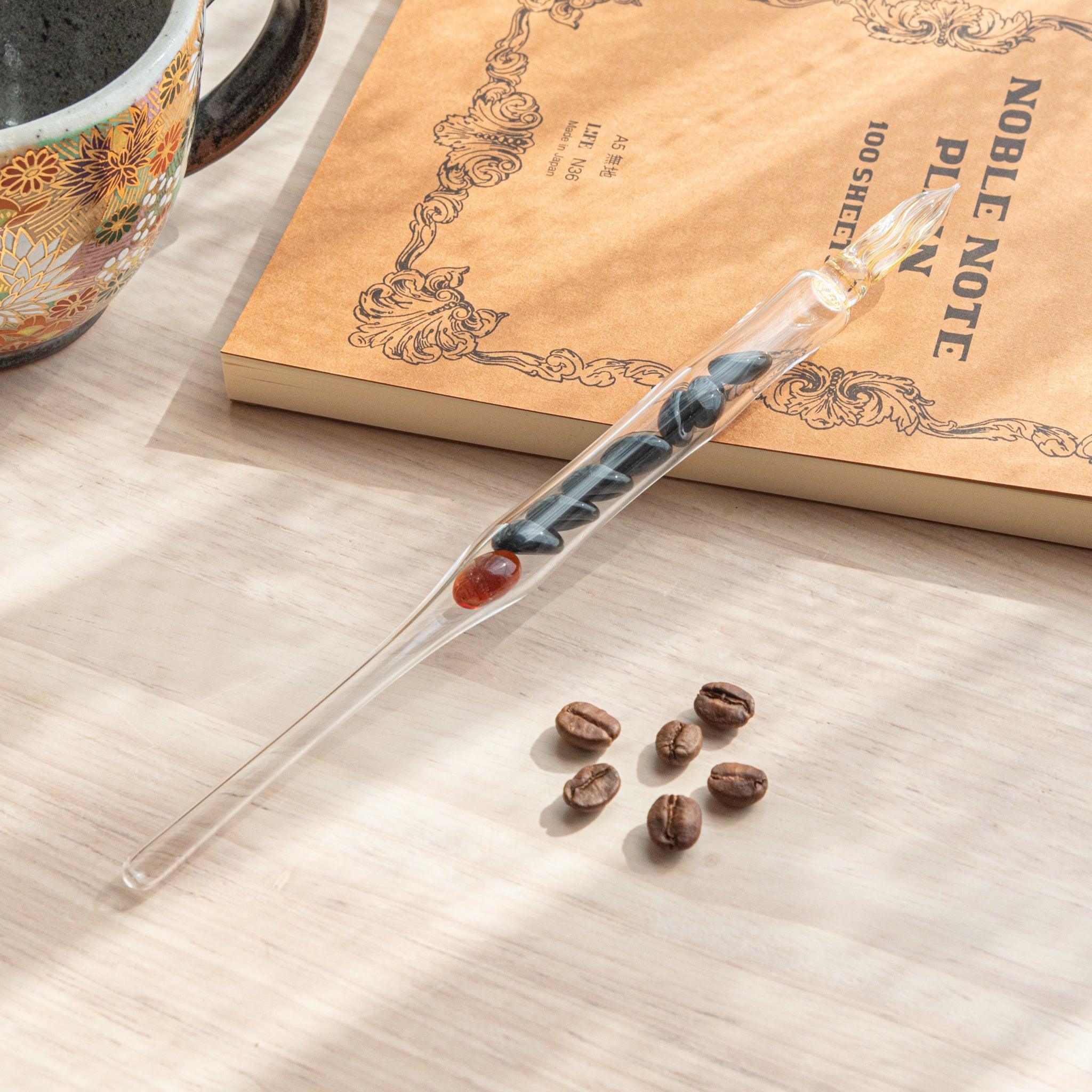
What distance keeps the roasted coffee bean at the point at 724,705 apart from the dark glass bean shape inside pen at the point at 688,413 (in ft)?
0.42

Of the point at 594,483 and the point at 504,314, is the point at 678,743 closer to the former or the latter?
the point at 594,483

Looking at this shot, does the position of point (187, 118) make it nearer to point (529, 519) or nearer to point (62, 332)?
point (62, 332)

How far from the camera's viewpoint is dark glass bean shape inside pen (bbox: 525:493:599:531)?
55cm

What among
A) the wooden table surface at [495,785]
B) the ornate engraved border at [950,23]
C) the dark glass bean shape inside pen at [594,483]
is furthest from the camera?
the ornate engraved border at [950,23]

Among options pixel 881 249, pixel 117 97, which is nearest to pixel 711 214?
pixel 881 249

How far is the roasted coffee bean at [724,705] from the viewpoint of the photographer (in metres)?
0.52

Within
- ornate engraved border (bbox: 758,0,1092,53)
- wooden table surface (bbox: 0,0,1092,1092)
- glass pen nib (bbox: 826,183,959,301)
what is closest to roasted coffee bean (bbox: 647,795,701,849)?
wooden table surface (bbox: 0,0,1092,1092)

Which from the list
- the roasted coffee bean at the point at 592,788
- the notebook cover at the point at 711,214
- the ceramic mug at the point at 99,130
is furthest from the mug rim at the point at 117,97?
the roasted coffee bean at the point at 592,788

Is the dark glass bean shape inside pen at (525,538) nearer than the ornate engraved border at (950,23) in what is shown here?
Yes

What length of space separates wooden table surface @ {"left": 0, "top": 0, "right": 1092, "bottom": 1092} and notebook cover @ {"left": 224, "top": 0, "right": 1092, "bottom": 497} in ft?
0.17

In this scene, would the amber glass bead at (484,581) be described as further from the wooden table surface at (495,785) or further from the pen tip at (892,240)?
the pen tip at (892,240)

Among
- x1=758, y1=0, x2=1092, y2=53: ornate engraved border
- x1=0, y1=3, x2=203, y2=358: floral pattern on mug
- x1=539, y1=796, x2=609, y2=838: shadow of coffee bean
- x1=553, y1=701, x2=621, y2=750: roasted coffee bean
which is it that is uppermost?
x1=0, y1=3, x2=203, y2=358: floral pattern on mug

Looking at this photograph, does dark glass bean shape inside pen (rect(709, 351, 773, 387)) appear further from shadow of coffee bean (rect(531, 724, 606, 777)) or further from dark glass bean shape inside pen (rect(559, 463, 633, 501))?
shadow of coffee bean (rect(531, 724, 606, 777))

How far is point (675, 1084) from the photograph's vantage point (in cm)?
44
